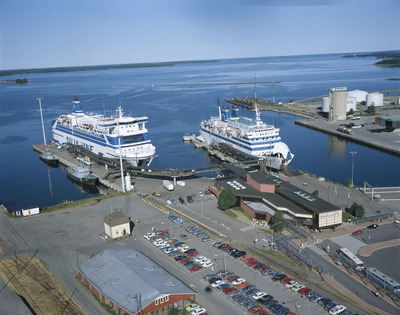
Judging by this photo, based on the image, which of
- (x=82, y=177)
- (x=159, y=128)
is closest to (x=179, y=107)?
(x=159, y=128)

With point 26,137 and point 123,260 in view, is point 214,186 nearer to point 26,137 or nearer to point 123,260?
point 123,260

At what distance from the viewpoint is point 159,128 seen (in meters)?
74.3

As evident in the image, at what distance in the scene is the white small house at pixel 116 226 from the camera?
86.1 ft

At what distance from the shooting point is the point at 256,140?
1865 inches

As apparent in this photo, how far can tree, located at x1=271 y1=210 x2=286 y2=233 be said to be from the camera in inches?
1044

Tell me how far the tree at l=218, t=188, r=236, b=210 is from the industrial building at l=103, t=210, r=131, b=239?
783 cm

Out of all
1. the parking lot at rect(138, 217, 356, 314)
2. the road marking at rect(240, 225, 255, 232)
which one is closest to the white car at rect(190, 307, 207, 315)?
the parking lot at rect(138, 217, 356, 314)

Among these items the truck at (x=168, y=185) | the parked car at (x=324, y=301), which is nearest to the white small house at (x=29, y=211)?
the truck at (x=168, y=185)

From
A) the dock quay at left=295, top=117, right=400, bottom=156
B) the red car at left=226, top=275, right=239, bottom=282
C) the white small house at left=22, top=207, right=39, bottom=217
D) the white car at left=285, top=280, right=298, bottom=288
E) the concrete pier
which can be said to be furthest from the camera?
the dock quay at left=295, top=117, right=400, bottom=156

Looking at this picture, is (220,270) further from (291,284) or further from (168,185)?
(168,185)

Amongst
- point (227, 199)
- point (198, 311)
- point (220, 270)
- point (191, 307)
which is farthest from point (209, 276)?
point (227, 199)

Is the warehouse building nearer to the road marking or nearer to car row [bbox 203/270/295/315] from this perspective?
the road marking

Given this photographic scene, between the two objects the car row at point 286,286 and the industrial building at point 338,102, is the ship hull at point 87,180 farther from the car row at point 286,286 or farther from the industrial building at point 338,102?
the industrial building at point 338,102

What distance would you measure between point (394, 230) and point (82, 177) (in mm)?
30567
